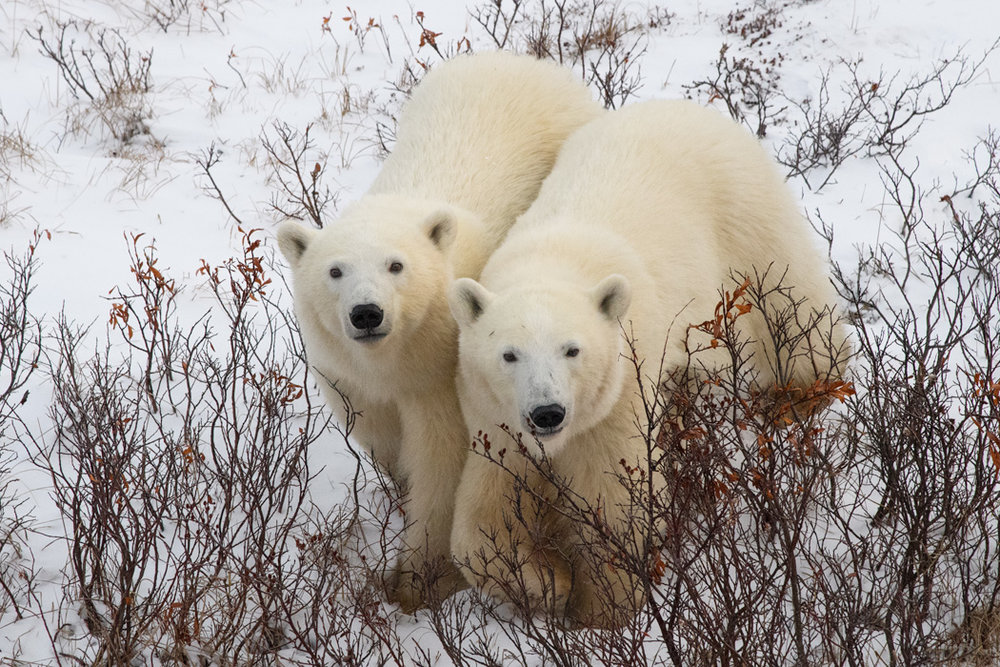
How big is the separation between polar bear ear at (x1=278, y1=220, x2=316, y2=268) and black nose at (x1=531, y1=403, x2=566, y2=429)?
1.38 metres

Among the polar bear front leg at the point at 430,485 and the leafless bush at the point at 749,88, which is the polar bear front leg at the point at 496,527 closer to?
the polar bear front leg at the point at 430,485

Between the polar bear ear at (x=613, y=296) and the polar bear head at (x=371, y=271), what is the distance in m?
0.74

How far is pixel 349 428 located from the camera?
435cm

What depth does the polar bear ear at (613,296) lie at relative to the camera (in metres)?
3.50

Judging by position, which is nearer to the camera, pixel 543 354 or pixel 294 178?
pixel 543 354

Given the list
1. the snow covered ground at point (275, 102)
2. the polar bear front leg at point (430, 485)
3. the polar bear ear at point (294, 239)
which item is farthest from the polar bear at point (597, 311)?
the snow covered ground at point (275, 102)

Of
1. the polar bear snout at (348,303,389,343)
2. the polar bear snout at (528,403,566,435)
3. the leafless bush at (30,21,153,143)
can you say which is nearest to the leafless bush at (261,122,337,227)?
the leafless bush at (30,21,153,143)

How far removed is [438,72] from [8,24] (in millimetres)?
5064

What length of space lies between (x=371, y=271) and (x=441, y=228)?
1.38 ft

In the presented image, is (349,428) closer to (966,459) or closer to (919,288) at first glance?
(966,459)

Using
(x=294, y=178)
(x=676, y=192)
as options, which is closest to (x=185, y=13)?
(x=294, y=178)

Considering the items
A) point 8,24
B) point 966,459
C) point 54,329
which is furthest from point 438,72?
point 8,24

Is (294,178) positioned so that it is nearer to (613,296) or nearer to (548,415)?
(613,296)

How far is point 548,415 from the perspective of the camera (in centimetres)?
321
